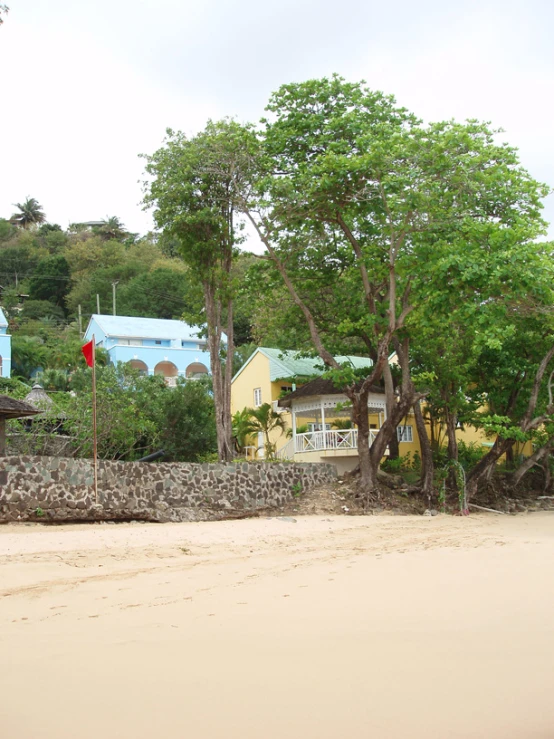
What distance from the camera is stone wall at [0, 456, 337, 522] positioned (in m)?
13.5

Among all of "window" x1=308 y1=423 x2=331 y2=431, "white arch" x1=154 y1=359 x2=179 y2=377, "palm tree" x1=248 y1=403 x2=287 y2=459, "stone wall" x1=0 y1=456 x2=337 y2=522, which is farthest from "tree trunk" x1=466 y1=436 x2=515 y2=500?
"white arch" x1=154 y1=359 x2=179 y2=377

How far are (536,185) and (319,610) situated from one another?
52.8 ft

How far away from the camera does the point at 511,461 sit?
1109 inches

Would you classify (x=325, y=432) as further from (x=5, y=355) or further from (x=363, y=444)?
(x=5, y=355)

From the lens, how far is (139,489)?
50.4 feet

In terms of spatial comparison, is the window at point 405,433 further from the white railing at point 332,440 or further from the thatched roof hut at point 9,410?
the thatched roof hut at point 9,410

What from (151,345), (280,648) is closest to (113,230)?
(151,345)

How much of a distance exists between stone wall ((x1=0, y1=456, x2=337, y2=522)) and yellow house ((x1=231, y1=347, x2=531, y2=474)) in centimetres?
426

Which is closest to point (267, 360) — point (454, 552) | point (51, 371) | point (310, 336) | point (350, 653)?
point (310, 336)

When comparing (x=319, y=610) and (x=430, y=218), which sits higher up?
(x=430, y=218)

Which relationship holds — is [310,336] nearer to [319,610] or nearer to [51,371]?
[319,610]

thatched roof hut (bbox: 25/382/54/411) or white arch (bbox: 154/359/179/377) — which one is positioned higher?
white arch (bbox: 154/359/179/377)

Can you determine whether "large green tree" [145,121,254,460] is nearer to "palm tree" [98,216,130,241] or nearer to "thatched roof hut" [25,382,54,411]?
"thatched roof hut" [25,382,54,411]

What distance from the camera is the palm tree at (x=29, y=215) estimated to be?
84.1 metres
